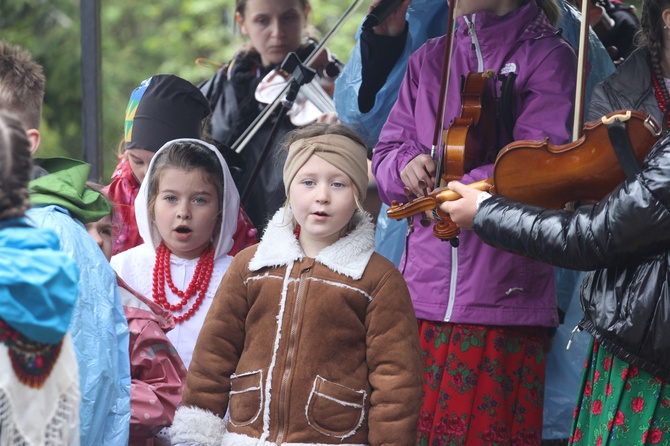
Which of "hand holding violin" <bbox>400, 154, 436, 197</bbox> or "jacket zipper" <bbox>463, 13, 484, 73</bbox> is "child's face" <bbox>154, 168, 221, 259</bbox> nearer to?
"hand holding violin" <bbox>400, 154, 436, 197</bbox>

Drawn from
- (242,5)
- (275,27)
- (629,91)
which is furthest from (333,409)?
(242,5)

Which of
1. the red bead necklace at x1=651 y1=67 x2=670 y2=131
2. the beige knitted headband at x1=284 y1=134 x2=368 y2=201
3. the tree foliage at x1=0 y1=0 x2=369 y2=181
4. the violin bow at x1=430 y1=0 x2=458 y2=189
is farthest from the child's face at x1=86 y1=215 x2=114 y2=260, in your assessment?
the tree foliage at x1=0 y1=0 x2=369 y2=181

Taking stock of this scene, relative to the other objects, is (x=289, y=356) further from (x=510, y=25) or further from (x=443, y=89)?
(x=510, y=25)

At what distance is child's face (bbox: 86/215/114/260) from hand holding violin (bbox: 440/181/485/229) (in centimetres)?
131

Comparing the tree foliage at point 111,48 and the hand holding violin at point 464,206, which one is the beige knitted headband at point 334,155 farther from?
the tree foliage at point 111,48

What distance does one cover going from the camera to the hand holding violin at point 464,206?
2.99 meters

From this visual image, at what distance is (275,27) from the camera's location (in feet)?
16.8

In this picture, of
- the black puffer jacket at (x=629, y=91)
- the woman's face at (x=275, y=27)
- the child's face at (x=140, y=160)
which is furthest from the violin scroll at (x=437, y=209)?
the woman's face at (x=275, y=27)

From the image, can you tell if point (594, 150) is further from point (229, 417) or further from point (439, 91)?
point (229, 417)

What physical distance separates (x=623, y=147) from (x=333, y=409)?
42.0 inches

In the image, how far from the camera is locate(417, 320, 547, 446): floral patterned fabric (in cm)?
349

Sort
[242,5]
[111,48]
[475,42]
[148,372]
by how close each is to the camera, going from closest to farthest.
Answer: [148,372] → [475,42] → [242,5] → [111,48]

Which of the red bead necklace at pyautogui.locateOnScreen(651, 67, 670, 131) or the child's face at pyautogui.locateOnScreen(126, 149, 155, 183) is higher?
the red bead necklace at pyautogui.locateOnScreen(651, 67, 670, 131)

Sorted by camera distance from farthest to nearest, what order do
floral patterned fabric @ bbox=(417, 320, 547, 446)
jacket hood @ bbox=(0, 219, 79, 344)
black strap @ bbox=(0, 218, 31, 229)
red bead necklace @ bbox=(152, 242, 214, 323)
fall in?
1. red bead necklace @ bbox=(152, 242, 214, 323)
2. floral patterned fabric @ bbox=(417, 320, 547, 446)
3. black strap @ bbox=(0, 218, 31, 229)
4. jacket hood @ bbox=(0, 219, 79, 344)
